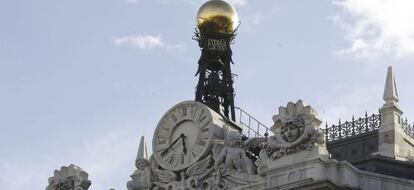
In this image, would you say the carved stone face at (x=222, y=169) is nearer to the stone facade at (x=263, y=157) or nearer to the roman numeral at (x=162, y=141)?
the stone facade at (x=263, y=157)

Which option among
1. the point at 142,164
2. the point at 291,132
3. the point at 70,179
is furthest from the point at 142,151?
the point at 291,132

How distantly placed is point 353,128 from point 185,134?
714 centimetres

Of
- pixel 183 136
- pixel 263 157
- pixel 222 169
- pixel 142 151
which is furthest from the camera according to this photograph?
pixel 142 151

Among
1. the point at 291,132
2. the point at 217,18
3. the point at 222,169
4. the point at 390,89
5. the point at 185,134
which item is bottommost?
the point at 222,169

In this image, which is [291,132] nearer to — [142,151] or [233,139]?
[233,139]

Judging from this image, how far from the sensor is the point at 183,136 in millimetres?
48406

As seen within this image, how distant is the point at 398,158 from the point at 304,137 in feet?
22.1

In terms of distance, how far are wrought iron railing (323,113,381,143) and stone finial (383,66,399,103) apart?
4.96 ft

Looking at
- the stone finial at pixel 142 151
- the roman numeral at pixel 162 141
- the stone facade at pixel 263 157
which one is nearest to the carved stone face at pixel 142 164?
the stone facade at pixel 263 157

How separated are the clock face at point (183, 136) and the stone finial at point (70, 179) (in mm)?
5122

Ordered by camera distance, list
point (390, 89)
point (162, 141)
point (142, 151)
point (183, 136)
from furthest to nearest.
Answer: point (142, 151) < point (162, 141) < point (183, 136) < point (390, 89)

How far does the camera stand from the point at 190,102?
48.5m

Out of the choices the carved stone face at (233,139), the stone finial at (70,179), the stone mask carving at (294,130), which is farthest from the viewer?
the stone finial at (70,179)

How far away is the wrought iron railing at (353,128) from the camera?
5000 centimetres
